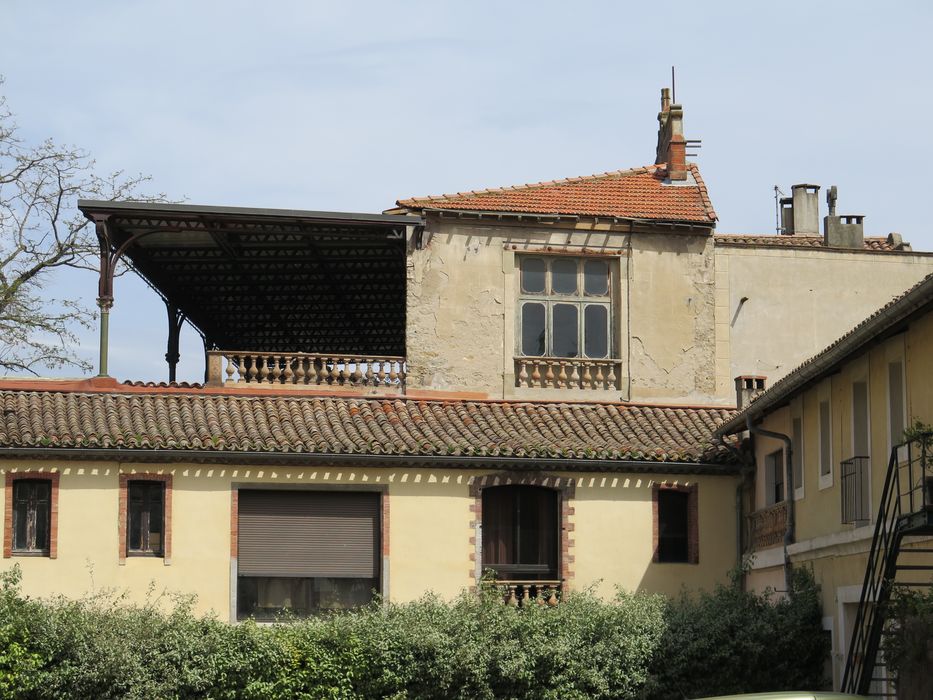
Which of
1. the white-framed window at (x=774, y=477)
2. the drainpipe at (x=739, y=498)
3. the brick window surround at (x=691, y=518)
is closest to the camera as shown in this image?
the white-framed window at (x=774, y=477)

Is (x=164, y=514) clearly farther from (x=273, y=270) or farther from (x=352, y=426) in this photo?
(x=273, y=270)

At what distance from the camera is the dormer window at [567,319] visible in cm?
3159

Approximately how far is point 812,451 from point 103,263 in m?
14.3

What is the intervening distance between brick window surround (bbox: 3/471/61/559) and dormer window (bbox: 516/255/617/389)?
950cm

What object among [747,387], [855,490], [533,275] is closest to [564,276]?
[533,275]

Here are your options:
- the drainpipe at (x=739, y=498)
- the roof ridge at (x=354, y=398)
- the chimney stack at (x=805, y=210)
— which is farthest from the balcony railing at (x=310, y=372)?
the chimney stack at (x=805, y=210)

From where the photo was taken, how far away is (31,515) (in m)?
27.2

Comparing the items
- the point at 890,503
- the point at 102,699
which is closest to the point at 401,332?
the point at 102,699

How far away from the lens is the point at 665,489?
29.2 metres

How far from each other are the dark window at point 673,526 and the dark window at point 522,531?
2.04m

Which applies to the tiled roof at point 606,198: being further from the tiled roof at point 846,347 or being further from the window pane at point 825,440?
the window pane at point 825,440

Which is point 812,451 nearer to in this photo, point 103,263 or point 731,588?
point 731,588

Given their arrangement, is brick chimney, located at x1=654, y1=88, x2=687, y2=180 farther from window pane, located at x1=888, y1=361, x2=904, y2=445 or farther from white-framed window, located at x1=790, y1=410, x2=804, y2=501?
window pane, located at x1=888, y1=361, x2=904, y2=445

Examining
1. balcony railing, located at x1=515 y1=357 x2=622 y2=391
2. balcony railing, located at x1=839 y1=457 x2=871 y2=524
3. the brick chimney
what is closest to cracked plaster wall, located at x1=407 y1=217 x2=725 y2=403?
balcony railing, located at x1=515 y1=357 x2=622 y2=391
